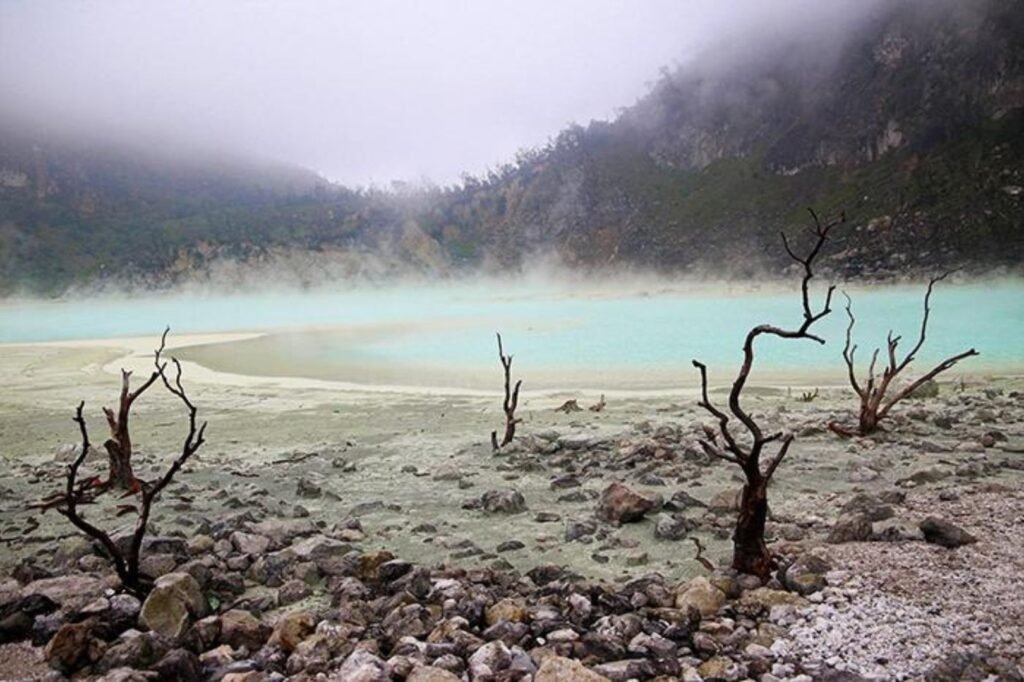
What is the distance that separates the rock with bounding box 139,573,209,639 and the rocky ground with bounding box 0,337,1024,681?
13mm

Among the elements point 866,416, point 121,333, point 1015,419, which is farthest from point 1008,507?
point 121,333

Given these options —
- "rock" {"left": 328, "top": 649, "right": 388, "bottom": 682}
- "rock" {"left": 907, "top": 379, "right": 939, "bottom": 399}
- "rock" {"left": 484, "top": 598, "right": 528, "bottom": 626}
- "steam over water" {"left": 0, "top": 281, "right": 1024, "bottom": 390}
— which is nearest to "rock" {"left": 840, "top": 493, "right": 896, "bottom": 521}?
"rock" {"left": 484, "top": 598, "right": 528, "bottom": 626}

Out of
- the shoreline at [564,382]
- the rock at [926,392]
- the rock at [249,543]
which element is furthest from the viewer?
the shoreline at [564,382]

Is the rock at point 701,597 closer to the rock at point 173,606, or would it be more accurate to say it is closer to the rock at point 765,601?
the rock at point 765,601

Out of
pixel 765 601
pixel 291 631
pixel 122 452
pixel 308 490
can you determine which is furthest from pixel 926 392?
pixel 122 452

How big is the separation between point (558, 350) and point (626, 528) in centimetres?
1983

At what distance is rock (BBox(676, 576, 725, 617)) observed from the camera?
158 inches

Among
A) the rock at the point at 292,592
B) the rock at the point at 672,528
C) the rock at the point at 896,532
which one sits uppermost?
the rock at the point at 896,532

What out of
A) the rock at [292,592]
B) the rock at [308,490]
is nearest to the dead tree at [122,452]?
the rock at [308,490]

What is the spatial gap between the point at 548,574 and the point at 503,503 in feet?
6.24

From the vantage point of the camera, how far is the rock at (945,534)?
4.54m

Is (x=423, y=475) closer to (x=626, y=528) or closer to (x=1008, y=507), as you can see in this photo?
(x=626, y=528)

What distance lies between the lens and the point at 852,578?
164 inches

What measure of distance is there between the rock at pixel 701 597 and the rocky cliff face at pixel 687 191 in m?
71.0
